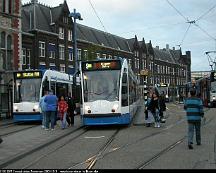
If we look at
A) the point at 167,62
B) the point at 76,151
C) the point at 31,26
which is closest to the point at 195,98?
the point at 76,151

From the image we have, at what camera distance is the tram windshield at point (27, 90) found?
985 inches

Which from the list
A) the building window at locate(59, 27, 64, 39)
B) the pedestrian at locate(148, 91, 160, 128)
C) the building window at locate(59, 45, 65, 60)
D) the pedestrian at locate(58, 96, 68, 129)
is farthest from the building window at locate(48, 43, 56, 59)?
the pedestrian at locate(148, 91, 160, 128)

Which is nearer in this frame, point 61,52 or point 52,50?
point 52,50

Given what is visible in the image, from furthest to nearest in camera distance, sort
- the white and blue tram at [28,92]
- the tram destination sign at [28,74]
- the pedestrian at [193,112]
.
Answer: the tram destination sign at [28,74] → the white and blue tram at [28,92] → the pedestrian at [193,112]

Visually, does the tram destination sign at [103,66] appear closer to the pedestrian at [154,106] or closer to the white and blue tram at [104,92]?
the white and blue tram at [104,92]

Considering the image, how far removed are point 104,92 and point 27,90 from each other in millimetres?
7427

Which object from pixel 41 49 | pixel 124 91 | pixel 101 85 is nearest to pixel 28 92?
pixel 101 85

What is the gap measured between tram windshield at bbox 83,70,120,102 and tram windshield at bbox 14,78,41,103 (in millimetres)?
6349

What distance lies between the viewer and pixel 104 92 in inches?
758

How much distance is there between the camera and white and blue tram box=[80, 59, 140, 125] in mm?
19078

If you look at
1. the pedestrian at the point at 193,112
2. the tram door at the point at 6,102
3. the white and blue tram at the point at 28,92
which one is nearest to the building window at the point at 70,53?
the tram door at the point at 6,102

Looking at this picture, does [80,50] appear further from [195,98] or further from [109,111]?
[195,98]

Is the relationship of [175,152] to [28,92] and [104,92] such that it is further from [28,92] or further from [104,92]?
[28,92]

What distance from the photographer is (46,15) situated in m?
64.4
